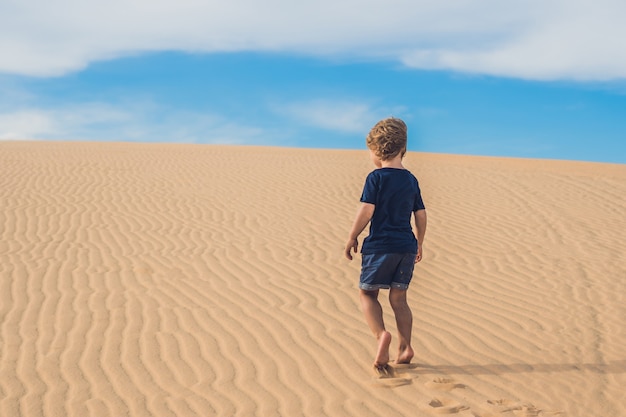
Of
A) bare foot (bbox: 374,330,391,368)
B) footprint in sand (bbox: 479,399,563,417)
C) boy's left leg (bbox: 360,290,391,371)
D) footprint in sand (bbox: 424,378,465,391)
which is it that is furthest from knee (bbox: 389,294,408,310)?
footprint in sand (bbox: 479,399,563,417)

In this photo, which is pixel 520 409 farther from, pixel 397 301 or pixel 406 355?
pixel 397 301

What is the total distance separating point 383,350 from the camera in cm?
452

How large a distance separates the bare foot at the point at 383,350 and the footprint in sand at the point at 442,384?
1.07ft

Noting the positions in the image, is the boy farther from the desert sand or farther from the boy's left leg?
the desert sand

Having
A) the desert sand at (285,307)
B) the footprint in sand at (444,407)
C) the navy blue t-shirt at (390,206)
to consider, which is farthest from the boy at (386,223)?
the desert sand at (285,307)

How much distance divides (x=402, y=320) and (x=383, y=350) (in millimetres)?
284

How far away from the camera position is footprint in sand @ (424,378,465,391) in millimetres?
4477

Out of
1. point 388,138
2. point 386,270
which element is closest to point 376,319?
point 386,270

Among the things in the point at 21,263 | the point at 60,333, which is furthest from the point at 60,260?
the point at 60,333

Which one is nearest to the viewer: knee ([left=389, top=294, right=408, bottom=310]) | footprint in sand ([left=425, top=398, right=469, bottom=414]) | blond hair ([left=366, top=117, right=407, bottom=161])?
footprint in sand ([left=425, top=398, right=469, bottom=414])

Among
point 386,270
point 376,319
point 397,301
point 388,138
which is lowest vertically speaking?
point 376,319

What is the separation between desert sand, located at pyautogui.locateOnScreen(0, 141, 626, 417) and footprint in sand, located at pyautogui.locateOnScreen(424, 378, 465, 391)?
0.04ft

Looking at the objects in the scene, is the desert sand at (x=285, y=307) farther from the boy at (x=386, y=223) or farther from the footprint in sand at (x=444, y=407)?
the boy at (x=386, y=223)

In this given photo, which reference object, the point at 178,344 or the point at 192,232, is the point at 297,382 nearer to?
the point at 178,344
